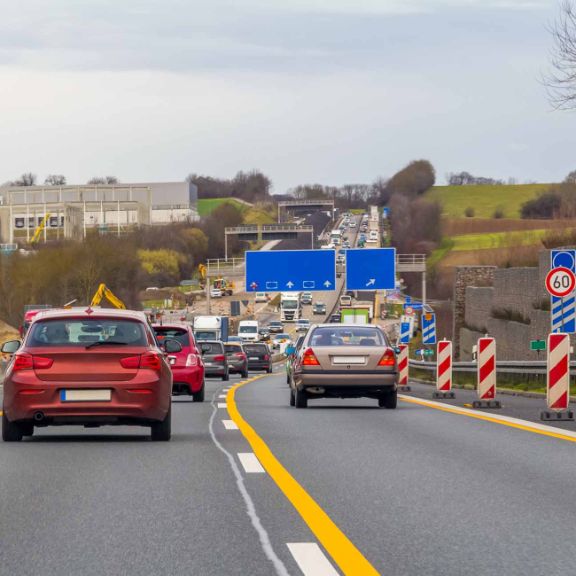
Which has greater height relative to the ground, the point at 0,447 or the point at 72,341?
the point at 72,341

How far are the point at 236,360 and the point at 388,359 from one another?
29901 millimetres

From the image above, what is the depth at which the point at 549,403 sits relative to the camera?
1981 cm

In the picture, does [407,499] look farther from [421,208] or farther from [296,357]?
[421,208]

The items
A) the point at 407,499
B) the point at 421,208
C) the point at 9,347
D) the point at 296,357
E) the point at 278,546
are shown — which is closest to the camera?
the point at 278,546

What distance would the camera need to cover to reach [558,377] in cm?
1953

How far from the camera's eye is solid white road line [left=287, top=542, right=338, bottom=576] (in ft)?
23.0

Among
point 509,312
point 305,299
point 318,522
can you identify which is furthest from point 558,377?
point 305,299

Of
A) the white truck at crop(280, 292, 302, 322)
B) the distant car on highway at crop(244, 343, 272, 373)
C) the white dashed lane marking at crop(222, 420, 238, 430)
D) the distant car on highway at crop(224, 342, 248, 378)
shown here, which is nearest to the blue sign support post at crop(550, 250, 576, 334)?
the white dashed lane marking at crop(222, 420, 238, 430)

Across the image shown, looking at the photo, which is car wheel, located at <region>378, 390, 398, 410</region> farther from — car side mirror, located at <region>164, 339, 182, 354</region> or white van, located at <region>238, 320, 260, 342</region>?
white van, located at <region>238, 320, 260, 342</region>

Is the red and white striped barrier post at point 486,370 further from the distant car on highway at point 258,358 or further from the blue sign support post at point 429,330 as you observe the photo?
the distant car on highway at point 258,358

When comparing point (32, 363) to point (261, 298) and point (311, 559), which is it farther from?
point (261, 298)

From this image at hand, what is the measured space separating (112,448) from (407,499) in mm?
5210

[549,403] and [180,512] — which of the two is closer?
[180,512]

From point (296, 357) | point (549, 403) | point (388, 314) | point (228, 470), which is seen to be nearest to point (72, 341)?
point (228, 470)
